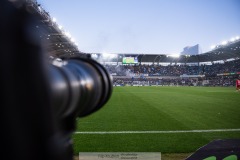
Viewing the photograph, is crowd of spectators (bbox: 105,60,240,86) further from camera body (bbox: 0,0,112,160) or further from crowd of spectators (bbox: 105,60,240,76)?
camera body (bbox: 0,0,112,160)

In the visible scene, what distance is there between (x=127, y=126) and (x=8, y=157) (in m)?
8.95

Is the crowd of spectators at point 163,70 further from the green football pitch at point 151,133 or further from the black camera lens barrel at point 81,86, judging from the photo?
the black camera lens barrel at point 81,86

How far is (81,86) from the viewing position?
1118 mm

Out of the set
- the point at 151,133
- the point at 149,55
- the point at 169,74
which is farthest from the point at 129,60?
the point at 151,133

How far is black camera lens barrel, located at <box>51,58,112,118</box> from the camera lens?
85 cm

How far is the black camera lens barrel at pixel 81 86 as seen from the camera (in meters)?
0.85

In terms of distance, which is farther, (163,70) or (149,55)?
(163,70)

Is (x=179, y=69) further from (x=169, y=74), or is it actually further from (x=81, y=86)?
(x=81, y=86)

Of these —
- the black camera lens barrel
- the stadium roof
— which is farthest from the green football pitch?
the stadium roof

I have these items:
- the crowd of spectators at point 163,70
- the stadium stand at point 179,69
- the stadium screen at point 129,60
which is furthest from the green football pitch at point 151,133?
the crowd of spectators at point 163,70

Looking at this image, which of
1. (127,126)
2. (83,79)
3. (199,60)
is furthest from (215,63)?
(83,79)

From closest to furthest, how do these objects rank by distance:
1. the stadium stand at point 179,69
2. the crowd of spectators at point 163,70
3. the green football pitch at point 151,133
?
the green football pitch at point 151,133 < the stadium stand at point 179,69 < the crowd of spectators at point 163,70

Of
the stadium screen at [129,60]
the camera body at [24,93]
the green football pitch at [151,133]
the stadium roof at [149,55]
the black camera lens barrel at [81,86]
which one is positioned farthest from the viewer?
the stadium screen at [129,60]

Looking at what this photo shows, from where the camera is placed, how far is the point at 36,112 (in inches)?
19.5
